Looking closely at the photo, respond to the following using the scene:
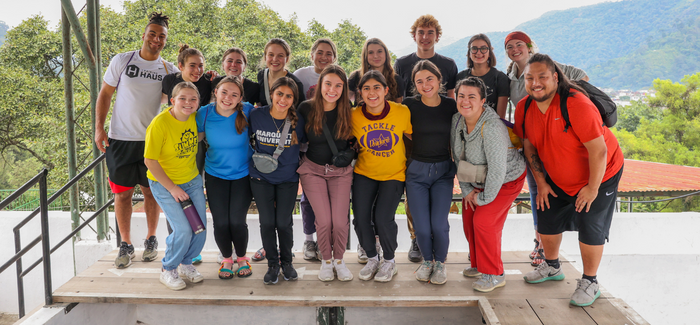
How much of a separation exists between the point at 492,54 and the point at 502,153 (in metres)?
0.94

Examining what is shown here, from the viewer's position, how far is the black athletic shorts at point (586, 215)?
8.40ft

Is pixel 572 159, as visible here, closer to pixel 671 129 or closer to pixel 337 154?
pixel 337 154

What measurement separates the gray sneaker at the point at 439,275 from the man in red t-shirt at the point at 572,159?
31.6 inches

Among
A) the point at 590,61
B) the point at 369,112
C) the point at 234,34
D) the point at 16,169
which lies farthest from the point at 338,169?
the point at 590,61

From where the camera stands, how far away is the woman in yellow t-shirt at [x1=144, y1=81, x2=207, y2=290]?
2.69 meters

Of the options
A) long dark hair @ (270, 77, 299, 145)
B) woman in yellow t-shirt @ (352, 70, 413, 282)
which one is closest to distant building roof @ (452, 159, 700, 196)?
woman in yellow t-shirt @ (352, 70, 413, 282)

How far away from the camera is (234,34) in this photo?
14.7m

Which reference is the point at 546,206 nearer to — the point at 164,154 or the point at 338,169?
the point at 338,169

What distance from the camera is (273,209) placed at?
9.50 ft

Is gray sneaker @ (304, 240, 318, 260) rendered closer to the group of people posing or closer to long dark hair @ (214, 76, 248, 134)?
the group of people posing

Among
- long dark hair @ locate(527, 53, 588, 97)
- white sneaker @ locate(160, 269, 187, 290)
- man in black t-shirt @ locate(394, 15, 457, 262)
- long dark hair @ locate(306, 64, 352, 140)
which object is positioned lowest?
white sneaker @ locate(160, 269, 187, 290)

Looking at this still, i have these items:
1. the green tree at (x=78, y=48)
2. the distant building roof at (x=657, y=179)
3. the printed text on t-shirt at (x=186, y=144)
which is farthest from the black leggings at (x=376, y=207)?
the green tree at (x=78, y=48)

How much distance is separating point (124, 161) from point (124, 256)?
31.1 inches

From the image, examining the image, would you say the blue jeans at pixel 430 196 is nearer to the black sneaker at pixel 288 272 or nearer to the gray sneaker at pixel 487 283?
the gray sneaker at pixel 487 283
